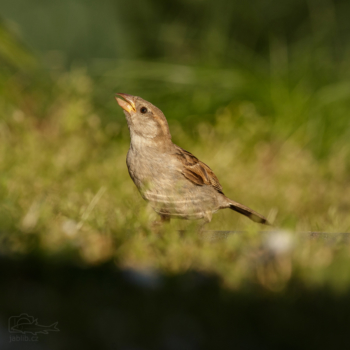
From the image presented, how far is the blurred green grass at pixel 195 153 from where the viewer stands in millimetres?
2355

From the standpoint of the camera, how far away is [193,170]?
3.61m

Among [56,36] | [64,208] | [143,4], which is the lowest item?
[64,208]

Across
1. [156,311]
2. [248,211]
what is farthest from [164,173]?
[156,311]

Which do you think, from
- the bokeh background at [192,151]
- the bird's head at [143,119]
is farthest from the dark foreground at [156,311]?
the bird's head at [143,119]

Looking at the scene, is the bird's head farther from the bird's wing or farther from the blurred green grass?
the blurred green grass

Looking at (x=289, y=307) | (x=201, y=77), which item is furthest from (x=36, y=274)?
(x=201, y=77)

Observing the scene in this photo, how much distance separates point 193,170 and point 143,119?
483mm

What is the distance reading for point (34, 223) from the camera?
8.53 feet

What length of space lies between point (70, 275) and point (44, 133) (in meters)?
4.17

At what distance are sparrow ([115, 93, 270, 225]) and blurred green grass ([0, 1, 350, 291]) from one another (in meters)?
0.14

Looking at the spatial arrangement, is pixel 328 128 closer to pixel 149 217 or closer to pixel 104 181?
pixel 104 181

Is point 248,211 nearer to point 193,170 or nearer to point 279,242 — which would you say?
point 193,170

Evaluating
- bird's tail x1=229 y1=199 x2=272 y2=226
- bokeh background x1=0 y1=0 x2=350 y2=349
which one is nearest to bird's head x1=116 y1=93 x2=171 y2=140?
bokeh background x1=0 y1=0 x2=350 y2=349

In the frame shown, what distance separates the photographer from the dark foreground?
182cm
